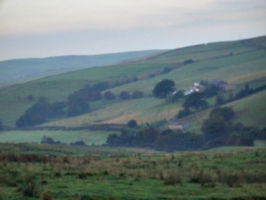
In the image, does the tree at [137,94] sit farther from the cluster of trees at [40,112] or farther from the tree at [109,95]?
the cluster of trees at [40,112]

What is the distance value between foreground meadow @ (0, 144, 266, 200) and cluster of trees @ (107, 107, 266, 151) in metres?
43.9

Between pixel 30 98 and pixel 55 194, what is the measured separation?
11166cm

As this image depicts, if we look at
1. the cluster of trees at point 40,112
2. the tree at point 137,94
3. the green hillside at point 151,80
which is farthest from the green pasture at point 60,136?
the tree at point 137,94

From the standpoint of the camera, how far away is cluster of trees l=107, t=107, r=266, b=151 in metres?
76.2

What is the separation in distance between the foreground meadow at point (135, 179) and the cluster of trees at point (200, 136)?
43.9 m

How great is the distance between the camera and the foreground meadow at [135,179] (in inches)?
764

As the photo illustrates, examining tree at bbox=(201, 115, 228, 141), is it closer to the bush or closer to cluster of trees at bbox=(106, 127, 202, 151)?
cluster of trees at bbox=(106, 127, 202, 151)

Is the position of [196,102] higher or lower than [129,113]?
higher

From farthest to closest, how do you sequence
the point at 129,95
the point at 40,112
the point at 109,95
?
1. the point at 109,95
2. the point at 129,95
3. the point at 40,112

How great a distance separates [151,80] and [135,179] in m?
111

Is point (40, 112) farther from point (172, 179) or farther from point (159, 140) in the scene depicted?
point (172, 179)

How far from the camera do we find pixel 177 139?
78.8 meters

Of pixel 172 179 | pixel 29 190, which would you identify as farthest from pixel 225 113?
pixel 29 190

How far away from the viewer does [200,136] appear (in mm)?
79125
